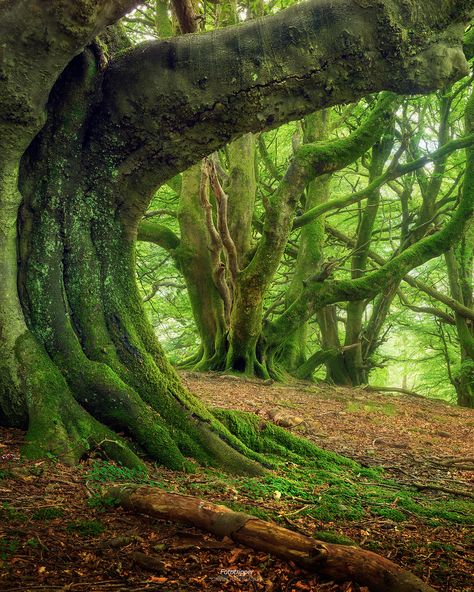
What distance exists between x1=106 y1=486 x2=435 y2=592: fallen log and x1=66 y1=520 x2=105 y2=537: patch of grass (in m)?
0.25

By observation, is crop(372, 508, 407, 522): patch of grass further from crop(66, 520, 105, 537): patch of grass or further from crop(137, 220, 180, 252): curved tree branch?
crop(137, 220, 180, 252): curved tree branch

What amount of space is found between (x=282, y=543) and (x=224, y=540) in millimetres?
305

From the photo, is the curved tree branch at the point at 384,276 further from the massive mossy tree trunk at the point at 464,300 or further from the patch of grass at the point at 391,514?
the patch of grass at the point at 391,514

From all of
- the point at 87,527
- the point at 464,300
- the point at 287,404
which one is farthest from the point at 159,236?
the point at 87,527

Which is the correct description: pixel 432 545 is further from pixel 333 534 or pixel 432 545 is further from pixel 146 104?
pixel 146 104

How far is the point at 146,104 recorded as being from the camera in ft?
12.9

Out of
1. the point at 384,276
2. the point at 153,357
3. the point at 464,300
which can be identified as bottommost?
the point at 153,357

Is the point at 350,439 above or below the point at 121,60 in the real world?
below

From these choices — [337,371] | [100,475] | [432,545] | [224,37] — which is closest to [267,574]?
[432,545]

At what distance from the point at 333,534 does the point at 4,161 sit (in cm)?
327

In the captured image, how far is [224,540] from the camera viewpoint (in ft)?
8.05

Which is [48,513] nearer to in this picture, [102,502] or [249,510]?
[102,502]

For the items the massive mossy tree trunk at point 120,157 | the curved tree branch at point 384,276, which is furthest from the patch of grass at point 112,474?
the curved tree branch at point 384,276

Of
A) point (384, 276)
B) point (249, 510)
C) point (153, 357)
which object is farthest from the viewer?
point (384, 276)
